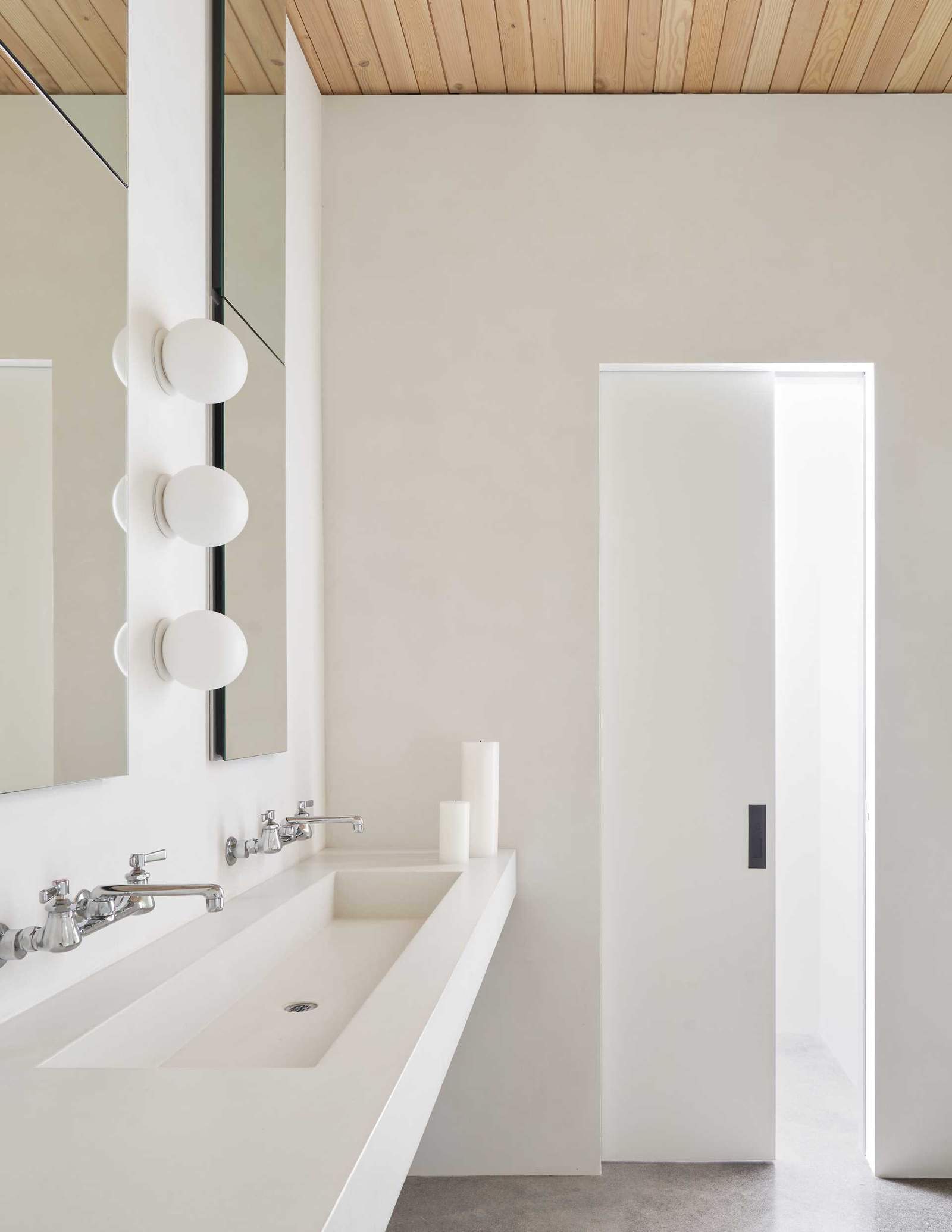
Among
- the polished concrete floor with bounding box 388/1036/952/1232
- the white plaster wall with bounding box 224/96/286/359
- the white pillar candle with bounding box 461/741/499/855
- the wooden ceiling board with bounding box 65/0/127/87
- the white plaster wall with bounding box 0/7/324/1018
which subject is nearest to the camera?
the white plaster wall with bounding box 0/7/324/1018

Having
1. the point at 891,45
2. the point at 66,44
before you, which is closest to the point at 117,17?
the point at 66,44

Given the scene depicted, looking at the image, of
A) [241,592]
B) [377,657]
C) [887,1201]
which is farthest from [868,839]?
[241,592]

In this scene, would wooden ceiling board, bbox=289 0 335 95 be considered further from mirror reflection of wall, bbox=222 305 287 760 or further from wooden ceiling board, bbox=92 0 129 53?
wooden ceiling board, bbox=92 0 129 53

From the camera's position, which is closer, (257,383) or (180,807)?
(180,807)

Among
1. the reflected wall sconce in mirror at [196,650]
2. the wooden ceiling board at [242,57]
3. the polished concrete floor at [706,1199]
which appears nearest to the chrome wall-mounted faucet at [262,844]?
the reflected wall sconce in mirror at [196,650]

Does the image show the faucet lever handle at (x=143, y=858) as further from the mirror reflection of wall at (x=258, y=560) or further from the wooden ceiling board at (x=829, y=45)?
the wooden ceiling board at (x=829, y=45)

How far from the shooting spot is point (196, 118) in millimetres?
1984

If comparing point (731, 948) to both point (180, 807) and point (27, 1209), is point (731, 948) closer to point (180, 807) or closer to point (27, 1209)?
point (180, 807)

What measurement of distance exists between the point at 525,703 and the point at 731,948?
0.88 meters

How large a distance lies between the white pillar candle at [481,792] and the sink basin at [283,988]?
0.23 meters

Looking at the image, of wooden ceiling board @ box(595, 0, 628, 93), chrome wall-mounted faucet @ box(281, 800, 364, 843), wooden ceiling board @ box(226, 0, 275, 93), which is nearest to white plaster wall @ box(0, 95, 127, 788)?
wooden ceiling board @ box(226, 0, 275, 93)

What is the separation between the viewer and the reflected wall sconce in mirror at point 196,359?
5.60ft

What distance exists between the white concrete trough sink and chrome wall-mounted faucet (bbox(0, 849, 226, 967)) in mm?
62

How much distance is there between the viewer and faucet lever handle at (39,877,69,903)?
1.28 m
